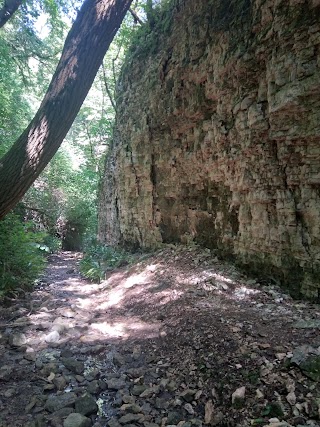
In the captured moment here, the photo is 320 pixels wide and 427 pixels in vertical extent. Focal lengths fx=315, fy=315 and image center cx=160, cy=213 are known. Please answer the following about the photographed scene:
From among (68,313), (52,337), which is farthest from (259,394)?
(68,313)

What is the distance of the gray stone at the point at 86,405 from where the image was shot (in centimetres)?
244

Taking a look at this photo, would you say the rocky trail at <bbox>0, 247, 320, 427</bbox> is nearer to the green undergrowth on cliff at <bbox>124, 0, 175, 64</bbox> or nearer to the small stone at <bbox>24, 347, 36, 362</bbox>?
the small stone at <bbox>24, 347, 36, 362</bbox>

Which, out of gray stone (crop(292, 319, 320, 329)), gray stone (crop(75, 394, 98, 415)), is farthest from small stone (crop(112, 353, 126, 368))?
gray stone (crop(292, 319, 320, 329))

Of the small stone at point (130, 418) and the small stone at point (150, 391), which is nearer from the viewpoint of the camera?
the small stone at point (130, 418)

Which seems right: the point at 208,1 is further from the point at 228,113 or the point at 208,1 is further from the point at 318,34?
the point at 318,34

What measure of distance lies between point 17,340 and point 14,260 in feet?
8.04

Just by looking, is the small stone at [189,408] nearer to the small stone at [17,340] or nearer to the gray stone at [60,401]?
the gray stone at [60,401]

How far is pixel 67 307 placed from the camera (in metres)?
5.07

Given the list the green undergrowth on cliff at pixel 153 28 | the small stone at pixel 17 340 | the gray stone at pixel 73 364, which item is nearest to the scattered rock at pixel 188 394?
the gray stone at pixel 73 364

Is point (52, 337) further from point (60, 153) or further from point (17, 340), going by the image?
point (60, 153)

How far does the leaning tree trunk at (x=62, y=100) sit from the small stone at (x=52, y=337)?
1.84 meters

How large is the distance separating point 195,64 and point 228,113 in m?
1.64

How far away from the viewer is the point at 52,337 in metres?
3.70

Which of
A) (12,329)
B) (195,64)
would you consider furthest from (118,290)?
(195,64)
